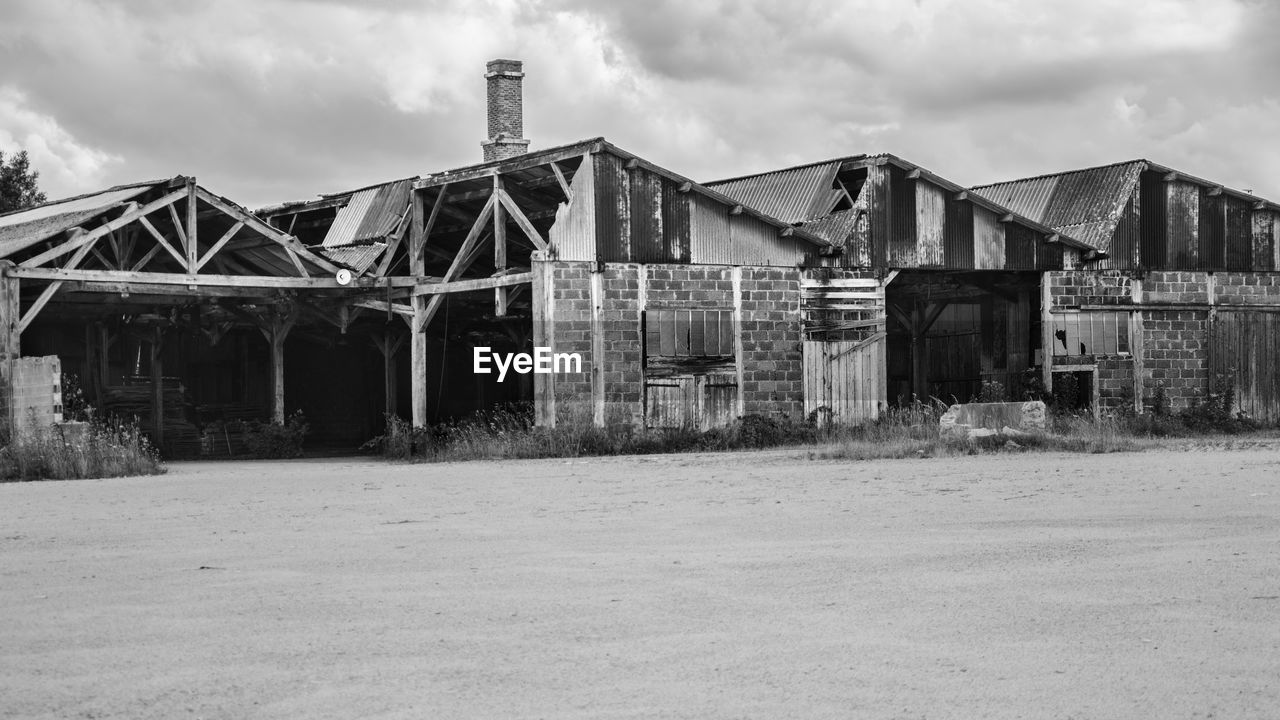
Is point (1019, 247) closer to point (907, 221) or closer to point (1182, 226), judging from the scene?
point (907, 221)

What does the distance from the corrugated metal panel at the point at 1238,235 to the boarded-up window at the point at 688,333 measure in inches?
416

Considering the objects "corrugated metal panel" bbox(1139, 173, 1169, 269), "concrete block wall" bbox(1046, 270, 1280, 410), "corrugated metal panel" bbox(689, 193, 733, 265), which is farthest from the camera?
"corrugated metal panel" bbox(1139, 173, 1169, 269)

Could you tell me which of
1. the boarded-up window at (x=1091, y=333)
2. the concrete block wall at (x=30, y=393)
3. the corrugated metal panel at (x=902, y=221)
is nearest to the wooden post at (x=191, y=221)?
the concrete block wall at (x=30, y=393)

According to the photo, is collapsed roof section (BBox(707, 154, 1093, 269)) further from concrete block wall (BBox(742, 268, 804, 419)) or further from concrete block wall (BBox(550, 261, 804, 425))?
concrete block wall (BBox(550, 261, 804, 425))

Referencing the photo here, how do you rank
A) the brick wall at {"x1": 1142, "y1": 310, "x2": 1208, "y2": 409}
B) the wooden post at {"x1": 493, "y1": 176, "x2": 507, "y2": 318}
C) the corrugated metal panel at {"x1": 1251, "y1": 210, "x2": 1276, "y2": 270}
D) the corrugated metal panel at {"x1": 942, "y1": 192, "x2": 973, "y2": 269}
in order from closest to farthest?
the wooden post at {"x1": 493, "y1": 176, "x2": 507, "y2": 318} → the corrugated metal panel at {"x1": 942, "y1": 192, "x2": 973, "y2": 269} → the brick wall at {"x1": 1142, "y1": 310, "x2": 1208, "y2": 409} → the corrugated metal panel at {"x1": 1251, "y1": 210, "x2": 1276, "y2": 270}

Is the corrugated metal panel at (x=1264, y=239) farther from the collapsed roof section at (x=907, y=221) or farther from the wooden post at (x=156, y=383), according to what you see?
the wooden post at (x=156, y=383)

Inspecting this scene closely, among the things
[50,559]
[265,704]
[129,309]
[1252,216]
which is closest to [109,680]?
[265,704]

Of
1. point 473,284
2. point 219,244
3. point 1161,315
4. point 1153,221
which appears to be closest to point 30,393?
point 219,244

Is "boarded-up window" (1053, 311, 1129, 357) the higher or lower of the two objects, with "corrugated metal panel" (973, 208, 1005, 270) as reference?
lower

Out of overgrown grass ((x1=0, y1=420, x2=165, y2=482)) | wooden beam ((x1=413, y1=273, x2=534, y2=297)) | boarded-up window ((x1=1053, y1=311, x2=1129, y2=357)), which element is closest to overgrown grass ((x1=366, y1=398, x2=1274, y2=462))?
boarded-up window ((x1=1053, y1=311, x2=1129, y2=357))

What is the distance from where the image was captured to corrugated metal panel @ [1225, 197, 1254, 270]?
91.7ft

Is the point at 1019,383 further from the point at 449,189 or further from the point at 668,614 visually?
the point at 668,614

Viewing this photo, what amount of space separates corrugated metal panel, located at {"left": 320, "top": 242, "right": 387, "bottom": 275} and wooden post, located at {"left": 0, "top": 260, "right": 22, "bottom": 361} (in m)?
5.75

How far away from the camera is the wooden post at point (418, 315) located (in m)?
25.7
